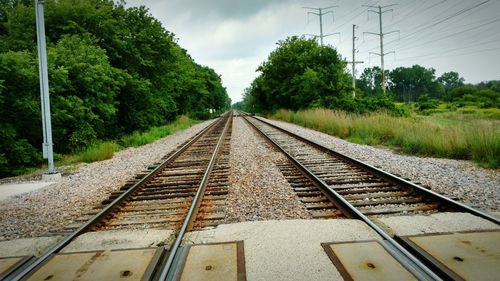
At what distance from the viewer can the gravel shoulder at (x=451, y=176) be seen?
561cm

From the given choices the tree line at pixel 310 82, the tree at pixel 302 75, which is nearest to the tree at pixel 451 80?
the tree line at pixel 310 82

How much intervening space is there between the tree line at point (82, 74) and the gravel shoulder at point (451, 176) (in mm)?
11615

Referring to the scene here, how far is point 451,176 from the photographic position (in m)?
7.33

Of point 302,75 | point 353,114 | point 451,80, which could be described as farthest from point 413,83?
point 353,114

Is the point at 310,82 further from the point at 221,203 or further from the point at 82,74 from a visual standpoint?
the point at 221,203

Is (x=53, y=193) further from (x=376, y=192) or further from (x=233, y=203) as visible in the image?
(x=376, y=192)

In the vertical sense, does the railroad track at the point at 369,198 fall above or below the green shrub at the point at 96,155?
below

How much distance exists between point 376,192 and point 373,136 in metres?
9.57

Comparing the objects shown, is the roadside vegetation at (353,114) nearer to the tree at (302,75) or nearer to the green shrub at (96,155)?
the tree at (302,75)

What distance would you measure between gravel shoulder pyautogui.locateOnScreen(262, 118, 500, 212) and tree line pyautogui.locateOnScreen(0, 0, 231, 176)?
11.6 meters

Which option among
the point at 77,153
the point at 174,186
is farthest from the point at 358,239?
the point at 77,153

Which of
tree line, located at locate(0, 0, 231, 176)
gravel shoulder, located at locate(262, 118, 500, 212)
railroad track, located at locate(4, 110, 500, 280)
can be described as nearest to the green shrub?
tree line, located at locate(0, 0, 231, 176)

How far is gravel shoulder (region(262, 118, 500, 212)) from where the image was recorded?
5.61 meters

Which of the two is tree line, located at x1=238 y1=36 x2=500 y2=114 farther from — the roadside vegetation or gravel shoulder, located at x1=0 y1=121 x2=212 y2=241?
gravel shoulder, located at x1=0 y1=121 x2=212 y2=241
